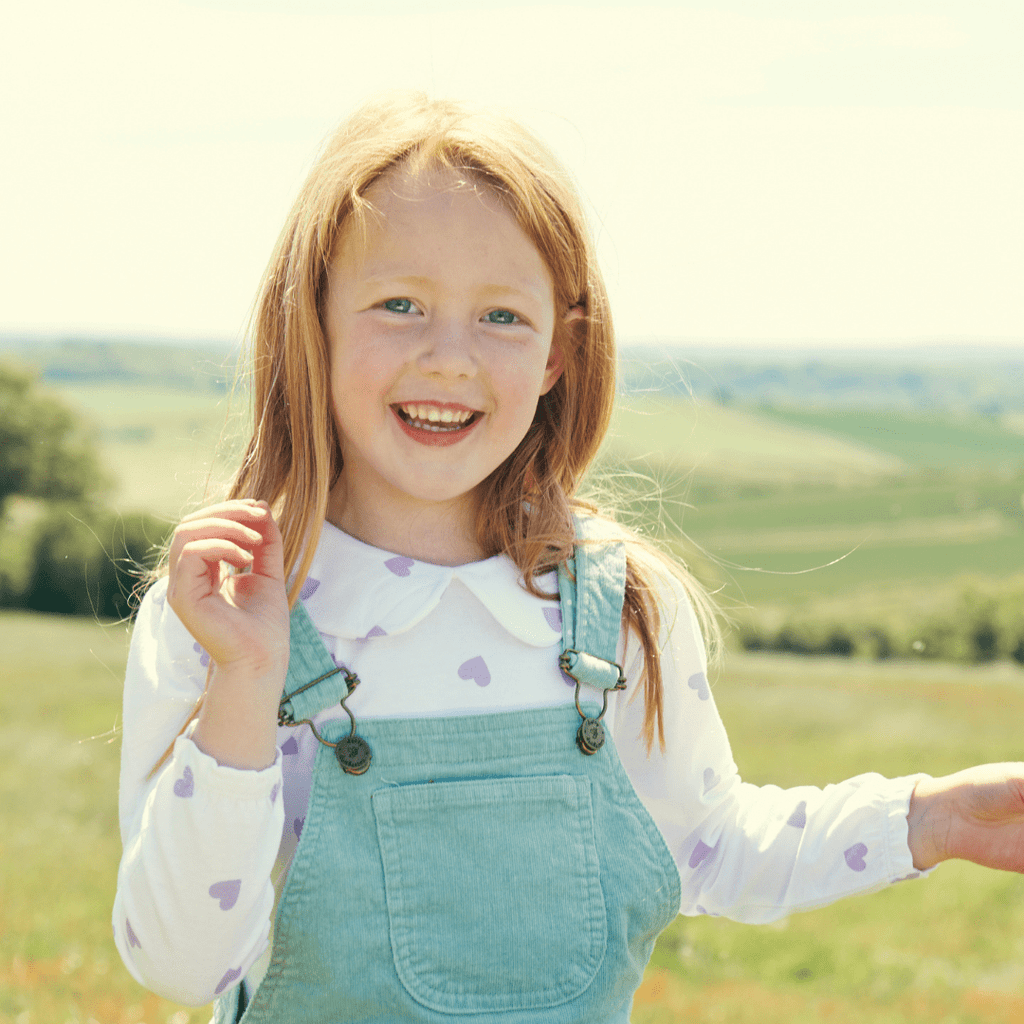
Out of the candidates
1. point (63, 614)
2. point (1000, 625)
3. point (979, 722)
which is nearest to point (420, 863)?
point (979, 722)

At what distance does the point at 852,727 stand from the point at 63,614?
26.8 ft

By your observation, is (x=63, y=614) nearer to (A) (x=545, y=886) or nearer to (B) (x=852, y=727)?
(B) (x=852, y=727)

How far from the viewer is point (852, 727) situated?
7844 millimetres

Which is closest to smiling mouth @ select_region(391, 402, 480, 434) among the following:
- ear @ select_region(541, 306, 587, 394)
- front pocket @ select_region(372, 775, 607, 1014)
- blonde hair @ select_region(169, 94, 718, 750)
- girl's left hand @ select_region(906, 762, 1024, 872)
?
blonde hair @ select_region(169, 94, 718, 750)

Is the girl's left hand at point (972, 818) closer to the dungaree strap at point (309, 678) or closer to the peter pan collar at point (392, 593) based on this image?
the peter pan collar at point (392, 593)

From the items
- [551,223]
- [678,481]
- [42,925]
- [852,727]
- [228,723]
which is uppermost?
[551,223]

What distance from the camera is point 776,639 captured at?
39.5ft

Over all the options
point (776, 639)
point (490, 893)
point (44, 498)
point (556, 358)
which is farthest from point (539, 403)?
point (44, 498)

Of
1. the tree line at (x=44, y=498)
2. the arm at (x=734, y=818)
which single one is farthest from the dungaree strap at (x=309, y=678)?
the tree line at (x=44, y=498)

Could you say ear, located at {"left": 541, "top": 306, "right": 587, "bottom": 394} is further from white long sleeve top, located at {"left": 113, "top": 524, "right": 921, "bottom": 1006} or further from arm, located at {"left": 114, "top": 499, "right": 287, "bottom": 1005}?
arm, located at {"left": 114, "top": 499, "right": 287, "bottom": 1005}

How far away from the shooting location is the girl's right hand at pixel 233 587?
51.1 inches

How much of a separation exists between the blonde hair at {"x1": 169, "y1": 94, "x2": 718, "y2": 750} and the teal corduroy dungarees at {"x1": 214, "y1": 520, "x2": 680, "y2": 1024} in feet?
0.63

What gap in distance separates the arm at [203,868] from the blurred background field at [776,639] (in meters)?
0.44

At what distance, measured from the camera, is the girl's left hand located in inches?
60.6
